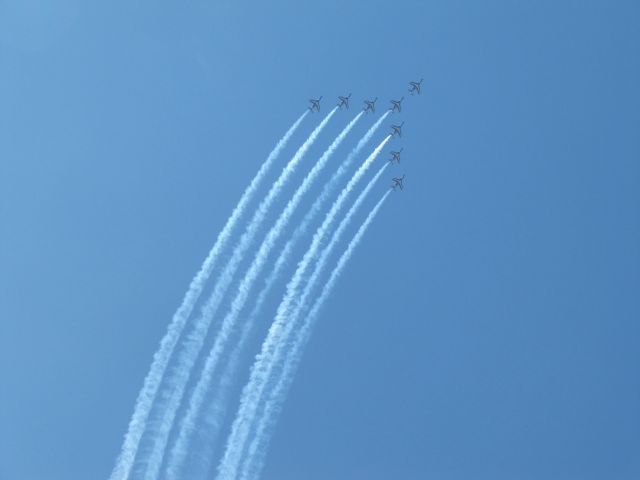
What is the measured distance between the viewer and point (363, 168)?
87.6 m

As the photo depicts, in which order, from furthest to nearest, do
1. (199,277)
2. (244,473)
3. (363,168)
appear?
1. (363,168)
2. (199,277)
3. (244,473)

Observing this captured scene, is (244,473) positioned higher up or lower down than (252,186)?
lower down

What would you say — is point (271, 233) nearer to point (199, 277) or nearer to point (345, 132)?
point (199, 277)

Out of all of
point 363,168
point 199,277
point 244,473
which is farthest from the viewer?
point 363,168

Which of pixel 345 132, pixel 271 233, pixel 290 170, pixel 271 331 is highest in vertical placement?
pixel 345 132

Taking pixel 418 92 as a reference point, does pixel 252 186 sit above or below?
below

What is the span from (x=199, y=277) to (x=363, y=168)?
691 inches

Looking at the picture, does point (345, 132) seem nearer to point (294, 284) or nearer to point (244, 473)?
point (294, 284)

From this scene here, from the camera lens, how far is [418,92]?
304 ft

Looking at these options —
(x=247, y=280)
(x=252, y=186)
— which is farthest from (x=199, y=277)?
(x=252, y=186)

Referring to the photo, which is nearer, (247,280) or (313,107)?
(247,280)

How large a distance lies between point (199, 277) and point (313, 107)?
19713 millimetres

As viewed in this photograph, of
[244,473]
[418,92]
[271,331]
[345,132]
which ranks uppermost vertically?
[418,92]

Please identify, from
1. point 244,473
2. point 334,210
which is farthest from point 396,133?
point 244,473
